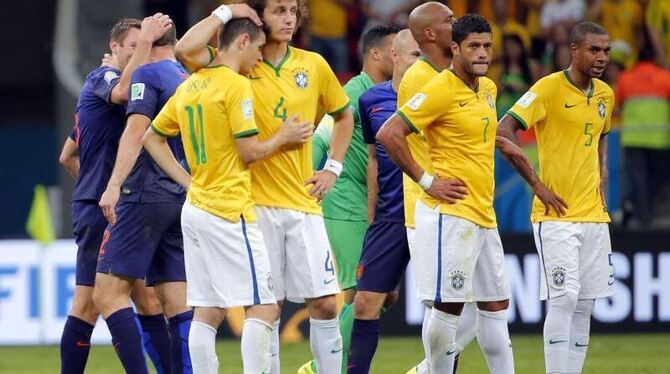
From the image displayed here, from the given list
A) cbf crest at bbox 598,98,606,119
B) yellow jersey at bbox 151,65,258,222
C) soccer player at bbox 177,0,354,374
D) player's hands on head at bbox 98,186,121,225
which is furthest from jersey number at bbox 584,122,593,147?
player's hands on head at bbox 98,186,121,225

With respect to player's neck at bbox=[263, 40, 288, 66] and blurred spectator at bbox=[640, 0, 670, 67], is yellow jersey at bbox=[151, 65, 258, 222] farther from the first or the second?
blurred spectator at bbox=[640, 0, 670, 67]

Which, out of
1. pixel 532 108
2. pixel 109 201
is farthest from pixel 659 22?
pixel 109 201

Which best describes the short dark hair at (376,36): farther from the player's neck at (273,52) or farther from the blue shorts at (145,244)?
the blue shorts at (145,244)

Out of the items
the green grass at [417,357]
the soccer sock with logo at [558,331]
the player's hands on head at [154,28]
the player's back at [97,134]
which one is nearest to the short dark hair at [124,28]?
the player's back at [97,134]

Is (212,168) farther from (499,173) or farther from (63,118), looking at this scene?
(63,118)

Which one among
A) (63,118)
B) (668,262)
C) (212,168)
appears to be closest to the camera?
(212,168)

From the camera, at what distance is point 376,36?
9.85 metres

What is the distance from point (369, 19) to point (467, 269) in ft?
31.7

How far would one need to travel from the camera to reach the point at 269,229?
7.99 metres

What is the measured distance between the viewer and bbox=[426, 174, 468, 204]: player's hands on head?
8109 millimetres

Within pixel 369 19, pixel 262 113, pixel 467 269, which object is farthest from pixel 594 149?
pixel 369 19

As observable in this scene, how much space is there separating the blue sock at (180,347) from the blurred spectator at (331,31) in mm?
8695

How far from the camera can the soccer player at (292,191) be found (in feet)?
26.2

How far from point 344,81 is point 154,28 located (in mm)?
8130
